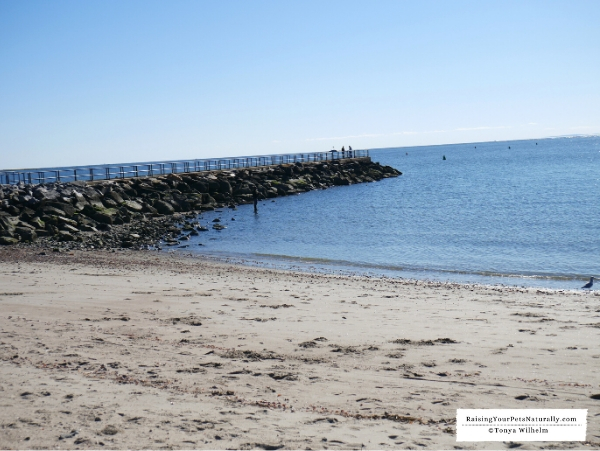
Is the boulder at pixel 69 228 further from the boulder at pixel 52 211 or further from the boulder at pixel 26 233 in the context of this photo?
the boulder at pixel 52 211

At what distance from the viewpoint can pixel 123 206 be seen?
3375 cm

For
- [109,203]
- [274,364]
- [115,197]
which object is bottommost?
[274,364]

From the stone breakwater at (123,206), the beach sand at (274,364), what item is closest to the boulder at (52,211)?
the stone breakwater at (123,206)

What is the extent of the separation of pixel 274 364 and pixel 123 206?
2820 centimetres

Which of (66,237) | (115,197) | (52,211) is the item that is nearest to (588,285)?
(66,237)

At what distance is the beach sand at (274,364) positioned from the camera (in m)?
5.23


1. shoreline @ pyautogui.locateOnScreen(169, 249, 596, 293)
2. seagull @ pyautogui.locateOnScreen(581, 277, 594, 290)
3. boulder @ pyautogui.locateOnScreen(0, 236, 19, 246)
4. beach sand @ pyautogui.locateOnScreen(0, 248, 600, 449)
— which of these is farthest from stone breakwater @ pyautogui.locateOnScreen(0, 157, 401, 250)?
seagull @ pyautogui.locateOnScreen(581, 277, 594, 290)

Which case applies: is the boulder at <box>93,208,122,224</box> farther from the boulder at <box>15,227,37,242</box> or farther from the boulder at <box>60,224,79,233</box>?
the boulder at <box>15,227,37,242</box>

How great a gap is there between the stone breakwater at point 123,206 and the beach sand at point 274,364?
38.5 ft

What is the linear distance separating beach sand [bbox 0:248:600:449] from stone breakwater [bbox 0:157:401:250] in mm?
11747

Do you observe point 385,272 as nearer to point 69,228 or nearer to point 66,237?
point 66,237

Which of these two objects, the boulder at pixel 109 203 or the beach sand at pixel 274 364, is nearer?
the beach sand at pixel 274 364

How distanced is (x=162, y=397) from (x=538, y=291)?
11.9m

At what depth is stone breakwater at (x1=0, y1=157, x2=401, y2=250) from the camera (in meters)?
24.8
